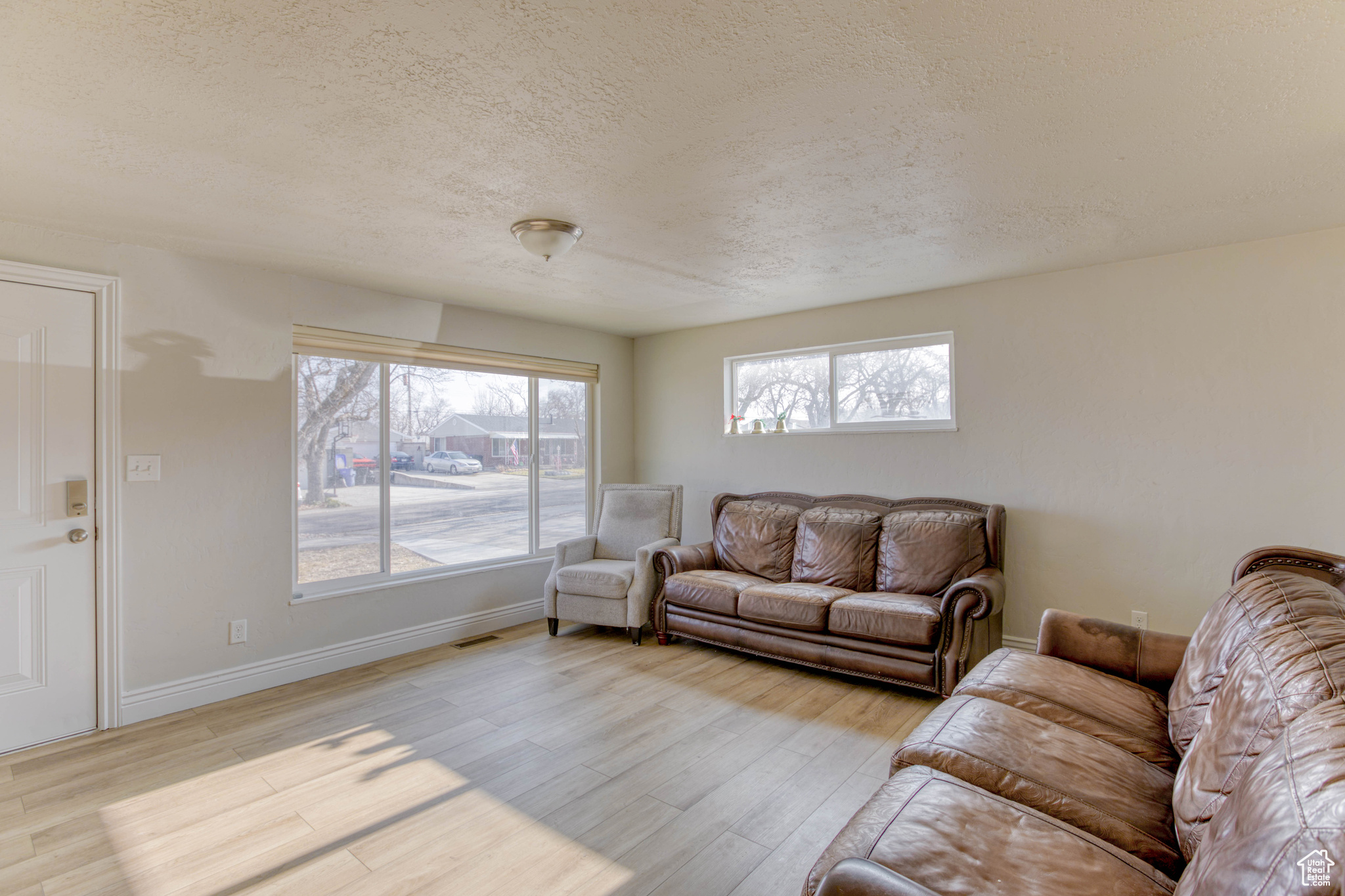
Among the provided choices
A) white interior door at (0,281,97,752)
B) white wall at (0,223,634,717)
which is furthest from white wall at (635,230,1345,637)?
white interior door at (0,281,97,752)

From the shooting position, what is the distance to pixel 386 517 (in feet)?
13.5

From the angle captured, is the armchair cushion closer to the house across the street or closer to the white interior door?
the house across the street

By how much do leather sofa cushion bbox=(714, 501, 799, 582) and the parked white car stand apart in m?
1.86

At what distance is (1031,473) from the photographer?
149 inches

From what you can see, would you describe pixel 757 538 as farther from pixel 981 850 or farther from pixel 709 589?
pixel 981 850

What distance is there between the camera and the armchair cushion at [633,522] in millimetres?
4797

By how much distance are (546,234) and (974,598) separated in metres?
2.71

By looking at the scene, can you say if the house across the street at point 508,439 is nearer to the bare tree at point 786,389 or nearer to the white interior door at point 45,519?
the bare tree at point 786,389

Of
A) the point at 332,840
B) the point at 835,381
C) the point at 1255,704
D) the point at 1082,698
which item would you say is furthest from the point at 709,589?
the point at 1255,704

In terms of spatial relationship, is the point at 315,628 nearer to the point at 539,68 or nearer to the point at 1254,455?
the point at 539,68

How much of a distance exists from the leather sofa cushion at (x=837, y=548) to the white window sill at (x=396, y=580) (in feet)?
6.85

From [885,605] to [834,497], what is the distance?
3.73ft

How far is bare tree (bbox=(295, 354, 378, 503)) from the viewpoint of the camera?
377cm

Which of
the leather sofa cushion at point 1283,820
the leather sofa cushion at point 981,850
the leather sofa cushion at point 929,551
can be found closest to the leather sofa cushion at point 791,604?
the leather sofa cushion at point 929,551
